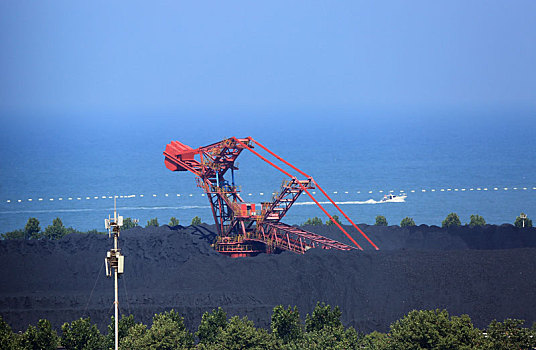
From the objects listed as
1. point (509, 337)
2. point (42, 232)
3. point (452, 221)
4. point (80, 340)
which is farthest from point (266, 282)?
point (42, 232)

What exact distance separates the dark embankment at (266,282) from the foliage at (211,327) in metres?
5.66

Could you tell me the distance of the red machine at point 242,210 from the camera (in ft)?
307

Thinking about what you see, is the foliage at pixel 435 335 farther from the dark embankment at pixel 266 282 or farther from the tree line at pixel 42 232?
the tree line at pixel 42 232

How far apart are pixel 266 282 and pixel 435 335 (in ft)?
73.1

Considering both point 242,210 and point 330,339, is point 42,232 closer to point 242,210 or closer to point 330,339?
point 242,210

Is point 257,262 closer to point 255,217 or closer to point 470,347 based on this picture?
point 255,217

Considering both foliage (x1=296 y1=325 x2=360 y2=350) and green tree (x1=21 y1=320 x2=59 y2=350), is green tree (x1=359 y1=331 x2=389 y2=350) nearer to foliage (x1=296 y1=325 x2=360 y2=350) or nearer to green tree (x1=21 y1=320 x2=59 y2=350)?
foliage (x1=296 y1=325 x2=360 y2=350)

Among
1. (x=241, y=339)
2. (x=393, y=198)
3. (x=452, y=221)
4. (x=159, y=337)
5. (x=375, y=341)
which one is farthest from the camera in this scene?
(x=393, y=198)

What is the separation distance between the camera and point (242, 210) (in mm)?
95812

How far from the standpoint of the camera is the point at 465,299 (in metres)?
80.4

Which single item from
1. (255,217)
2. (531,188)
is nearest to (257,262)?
(255,217)

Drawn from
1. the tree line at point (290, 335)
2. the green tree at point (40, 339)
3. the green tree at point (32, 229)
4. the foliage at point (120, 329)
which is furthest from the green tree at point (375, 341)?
the green tree at point (32, 229)

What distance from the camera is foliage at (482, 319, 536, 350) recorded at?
220 ft

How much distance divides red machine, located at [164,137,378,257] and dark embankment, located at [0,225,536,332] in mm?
2888
